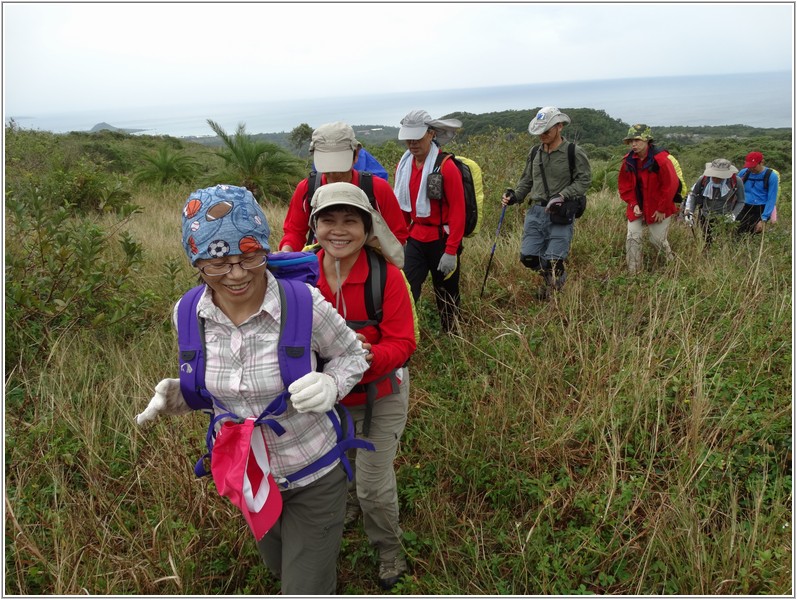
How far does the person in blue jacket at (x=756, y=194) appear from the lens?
21.6ft

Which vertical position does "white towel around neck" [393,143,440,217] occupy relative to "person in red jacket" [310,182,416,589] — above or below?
above

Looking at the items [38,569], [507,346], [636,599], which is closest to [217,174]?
[507,346]

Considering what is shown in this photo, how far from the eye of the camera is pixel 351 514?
9.70 ft

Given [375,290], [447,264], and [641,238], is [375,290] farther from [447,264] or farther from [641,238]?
[641,238]

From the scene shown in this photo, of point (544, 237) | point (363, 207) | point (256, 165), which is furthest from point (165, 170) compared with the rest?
point (363, 207)

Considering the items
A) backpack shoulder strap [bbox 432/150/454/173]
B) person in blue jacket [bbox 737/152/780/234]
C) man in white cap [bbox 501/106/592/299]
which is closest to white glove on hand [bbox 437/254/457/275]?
backpack shoulder strap [bbox 432/150/454/173]

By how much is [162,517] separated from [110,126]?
32464 mm

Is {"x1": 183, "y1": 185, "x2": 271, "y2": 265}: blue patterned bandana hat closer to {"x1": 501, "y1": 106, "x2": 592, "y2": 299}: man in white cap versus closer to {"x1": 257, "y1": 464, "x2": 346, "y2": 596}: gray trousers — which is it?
{"x1": 257, "y1": 464, "x2": 346, "y2": 596}: gray trousers

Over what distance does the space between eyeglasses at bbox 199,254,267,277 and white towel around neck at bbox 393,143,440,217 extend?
258 centimetres

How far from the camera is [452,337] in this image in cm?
427

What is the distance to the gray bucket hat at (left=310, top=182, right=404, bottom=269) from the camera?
2.25 m

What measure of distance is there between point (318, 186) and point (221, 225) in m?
1.69

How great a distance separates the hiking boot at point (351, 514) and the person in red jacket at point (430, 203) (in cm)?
176

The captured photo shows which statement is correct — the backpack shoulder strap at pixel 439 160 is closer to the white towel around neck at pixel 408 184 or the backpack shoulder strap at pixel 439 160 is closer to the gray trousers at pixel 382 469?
the white towel around neck at pixel 408 184
